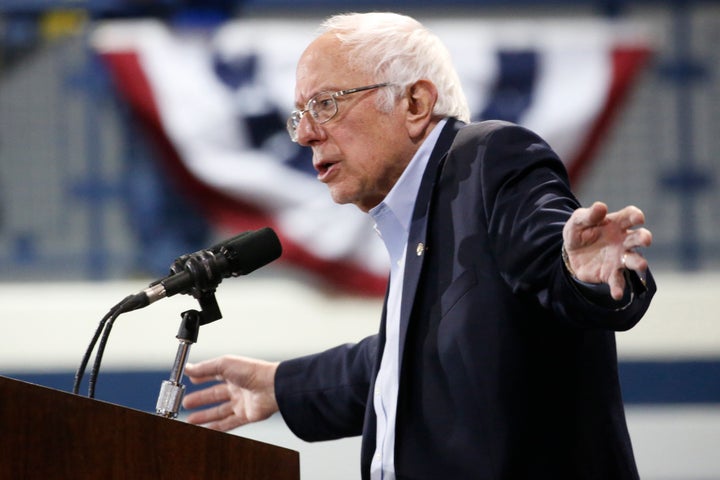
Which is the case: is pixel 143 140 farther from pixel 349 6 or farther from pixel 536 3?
pixel 536 3

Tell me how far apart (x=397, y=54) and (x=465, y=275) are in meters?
0.45

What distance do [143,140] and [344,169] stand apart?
239cm

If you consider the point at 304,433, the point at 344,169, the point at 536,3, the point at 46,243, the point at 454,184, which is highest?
the point at 536,3

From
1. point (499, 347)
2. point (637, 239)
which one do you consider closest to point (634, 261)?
point (637, 239)

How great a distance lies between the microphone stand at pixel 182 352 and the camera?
1331 millimetres

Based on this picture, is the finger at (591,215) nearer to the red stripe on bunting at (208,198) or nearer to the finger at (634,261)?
the finger at (634,261)

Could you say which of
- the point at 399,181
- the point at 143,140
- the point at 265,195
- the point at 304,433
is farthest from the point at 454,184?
the point at 143,140

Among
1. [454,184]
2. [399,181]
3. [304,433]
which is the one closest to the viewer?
[454,184]

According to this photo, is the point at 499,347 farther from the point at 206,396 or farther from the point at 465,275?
the point at 206,396

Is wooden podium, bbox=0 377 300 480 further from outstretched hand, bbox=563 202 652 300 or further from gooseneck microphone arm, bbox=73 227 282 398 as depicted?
outstretched hand, bbox=563 202 652 300

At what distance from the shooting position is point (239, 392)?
1.84 m

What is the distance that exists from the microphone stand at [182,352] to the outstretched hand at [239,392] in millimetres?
419

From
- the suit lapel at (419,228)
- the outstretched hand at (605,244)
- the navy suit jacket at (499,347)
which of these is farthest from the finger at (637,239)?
the suit lapel at (419,228)

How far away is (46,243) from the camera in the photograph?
12.6 ft
